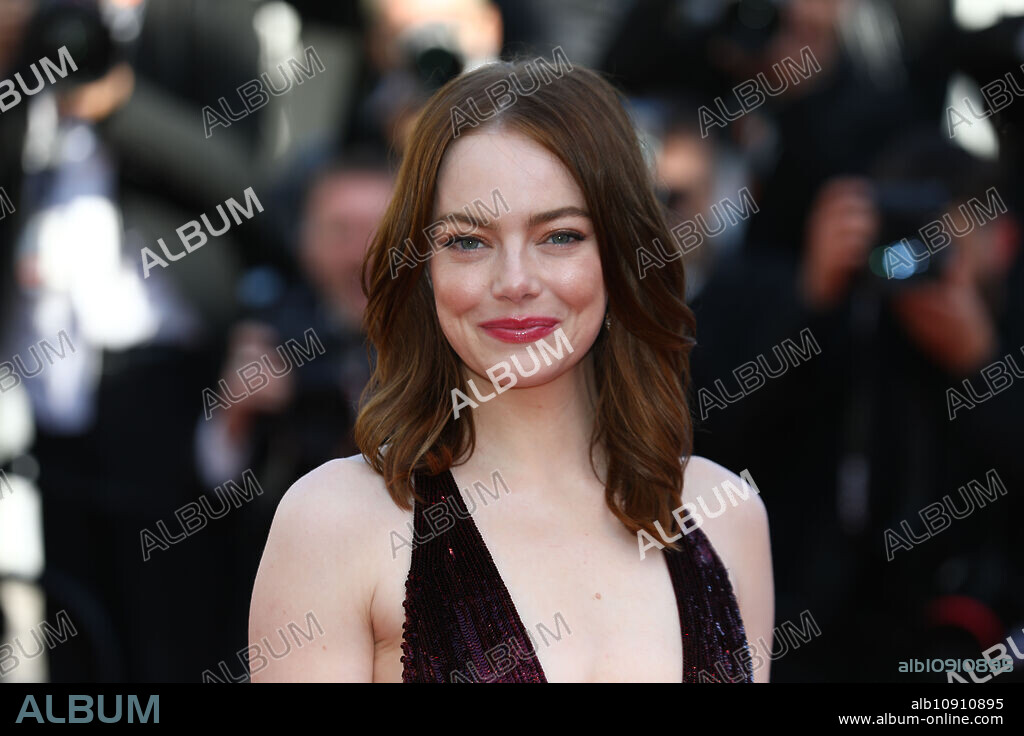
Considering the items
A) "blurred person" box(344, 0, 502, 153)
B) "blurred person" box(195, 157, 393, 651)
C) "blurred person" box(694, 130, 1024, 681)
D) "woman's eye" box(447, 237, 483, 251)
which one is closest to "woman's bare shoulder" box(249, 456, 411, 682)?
"woman's eye" box(447, 237, 483, 251)

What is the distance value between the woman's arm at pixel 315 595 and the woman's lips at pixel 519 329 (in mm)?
355

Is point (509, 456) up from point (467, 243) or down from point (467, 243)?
down

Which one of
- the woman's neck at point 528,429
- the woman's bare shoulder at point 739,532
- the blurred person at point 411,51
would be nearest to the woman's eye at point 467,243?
the woman's neck at point 528,429

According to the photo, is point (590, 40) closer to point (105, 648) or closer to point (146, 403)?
point (146, 403)

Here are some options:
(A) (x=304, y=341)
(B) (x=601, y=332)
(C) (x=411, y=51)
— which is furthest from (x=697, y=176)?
(B) (x=601, y=332)

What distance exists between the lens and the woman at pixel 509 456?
1.98 m

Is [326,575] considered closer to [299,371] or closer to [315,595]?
[315,595]

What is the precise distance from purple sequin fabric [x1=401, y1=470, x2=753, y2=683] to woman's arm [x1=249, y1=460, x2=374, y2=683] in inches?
3.1

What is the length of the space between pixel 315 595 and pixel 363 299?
5.28ft

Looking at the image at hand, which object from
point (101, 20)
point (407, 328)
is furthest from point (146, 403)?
point (407, 328)

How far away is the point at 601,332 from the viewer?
2311 mm

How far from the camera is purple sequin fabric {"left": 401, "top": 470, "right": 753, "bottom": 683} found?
6.42 feet

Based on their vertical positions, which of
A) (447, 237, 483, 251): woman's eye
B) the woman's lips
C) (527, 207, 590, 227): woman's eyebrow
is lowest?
the woman's lips

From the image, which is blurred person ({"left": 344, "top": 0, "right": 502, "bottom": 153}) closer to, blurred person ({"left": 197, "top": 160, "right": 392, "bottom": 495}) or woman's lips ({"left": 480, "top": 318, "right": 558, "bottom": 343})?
blurred person ({"left": 197, "top": 160, "right": 392, "bottom": 495})
